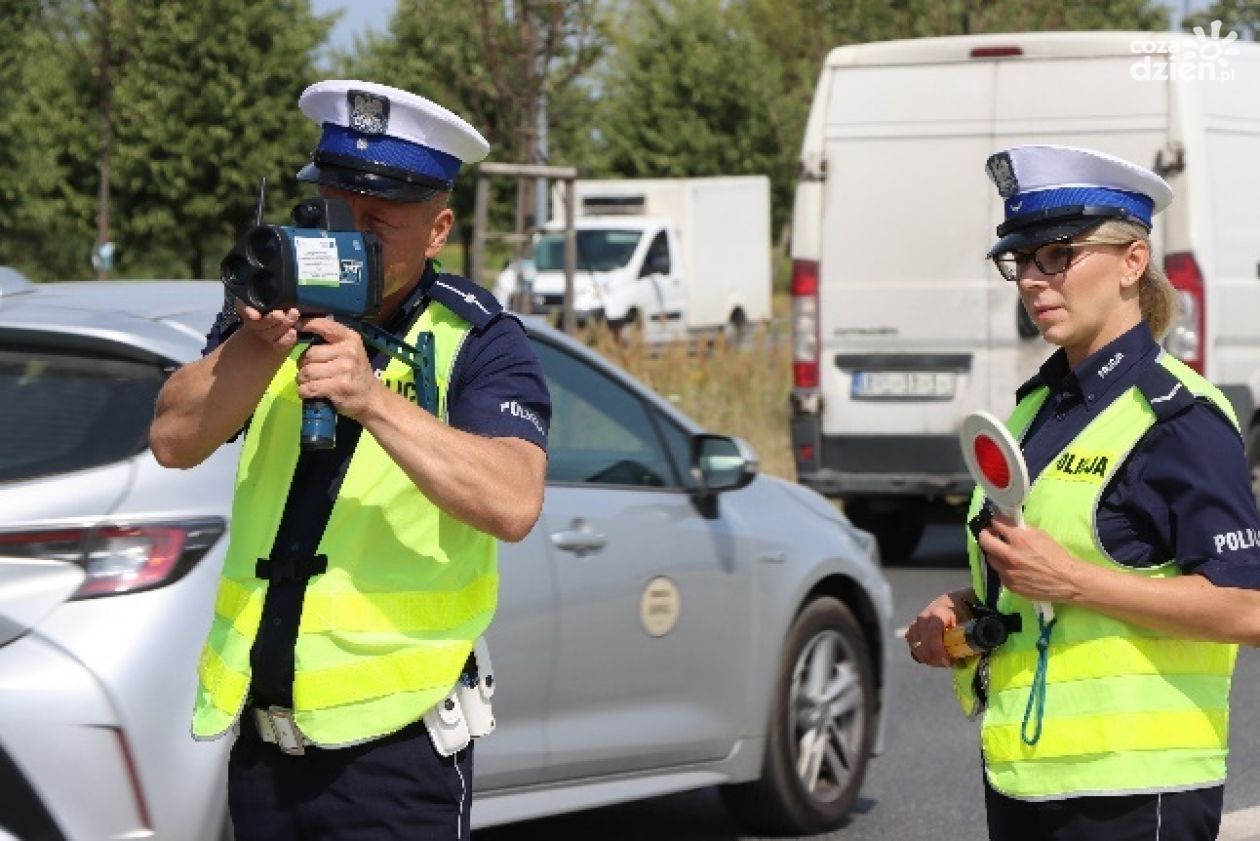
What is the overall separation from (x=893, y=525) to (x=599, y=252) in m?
22.5

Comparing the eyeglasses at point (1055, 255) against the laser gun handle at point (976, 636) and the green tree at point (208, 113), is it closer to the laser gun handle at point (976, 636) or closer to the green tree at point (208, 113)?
the laser gun handle at point (976, 636)

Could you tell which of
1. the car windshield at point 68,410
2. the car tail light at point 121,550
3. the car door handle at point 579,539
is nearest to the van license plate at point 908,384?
the car door handle at point 579,539

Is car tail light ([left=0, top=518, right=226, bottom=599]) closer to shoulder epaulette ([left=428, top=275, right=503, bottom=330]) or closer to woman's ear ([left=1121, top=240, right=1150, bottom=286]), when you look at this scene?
shoulder epaulette ([left=428, top=275, right=503, bottom=330])

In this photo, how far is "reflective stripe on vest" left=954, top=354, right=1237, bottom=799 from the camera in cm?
335

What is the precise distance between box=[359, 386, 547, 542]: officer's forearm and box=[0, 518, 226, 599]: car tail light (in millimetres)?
1724

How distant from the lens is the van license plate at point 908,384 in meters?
12.4

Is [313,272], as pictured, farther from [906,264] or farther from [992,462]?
[906,264]

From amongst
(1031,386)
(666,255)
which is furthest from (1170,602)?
(666,255)


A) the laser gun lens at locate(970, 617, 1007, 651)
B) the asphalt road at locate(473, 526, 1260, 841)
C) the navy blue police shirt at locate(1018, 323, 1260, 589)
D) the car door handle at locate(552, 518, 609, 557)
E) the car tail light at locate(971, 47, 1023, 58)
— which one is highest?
the car tail light at locate(971, 47, 1023, 58)

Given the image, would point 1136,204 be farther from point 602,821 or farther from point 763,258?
point 763,258

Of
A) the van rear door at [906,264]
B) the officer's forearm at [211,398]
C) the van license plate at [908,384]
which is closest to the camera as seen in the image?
the officer's forearm at [211,398]

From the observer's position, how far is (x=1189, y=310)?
1165 cm

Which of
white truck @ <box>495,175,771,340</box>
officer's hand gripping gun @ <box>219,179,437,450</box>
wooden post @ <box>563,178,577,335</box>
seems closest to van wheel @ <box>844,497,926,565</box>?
wooden post @ <box>563,178,577,335</box>

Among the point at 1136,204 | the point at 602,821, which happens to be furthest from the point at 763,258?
the point at 1136,204
